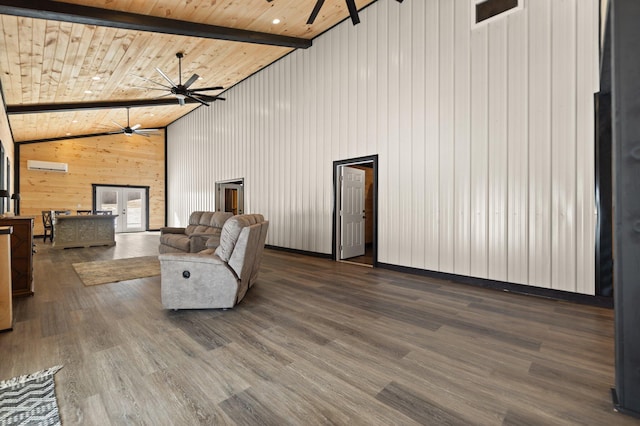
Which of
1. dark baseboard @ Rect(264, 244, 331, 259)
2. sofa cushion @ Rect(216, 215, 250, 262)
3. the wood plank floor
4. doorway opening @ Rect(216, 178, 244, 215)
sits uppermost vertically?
doorway opening @ Rect(216, 178, 244, 215)

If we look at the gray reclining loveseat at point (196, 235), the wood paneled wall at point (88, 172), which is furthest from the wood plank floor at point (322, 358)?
the wood paneled wall at point (88, 172)

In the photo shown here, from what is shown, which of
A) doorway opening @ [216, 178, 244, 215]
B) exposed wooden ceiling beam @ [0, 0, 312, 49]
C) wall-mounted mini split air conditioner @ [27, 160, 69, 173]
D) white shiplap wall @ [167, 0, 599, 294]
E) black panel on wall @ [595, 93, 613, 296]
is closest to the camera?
black panel on wall @ [595, 93, 613, 296]

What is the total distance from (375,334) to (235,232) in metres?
1.73

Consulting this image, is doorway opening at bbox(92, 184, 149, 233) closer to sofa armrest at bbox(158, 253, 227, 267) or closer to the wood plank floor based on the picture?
the wood plank floor

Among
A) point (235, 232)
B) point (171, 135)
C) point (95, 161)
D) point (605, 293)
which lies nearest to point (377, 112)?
point (235, 232)

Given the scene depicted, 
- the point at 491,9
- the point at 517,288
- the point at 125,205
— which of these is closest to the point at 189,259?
the point at 517,288

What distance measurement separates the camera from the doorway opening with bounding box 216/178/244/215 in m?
9.22

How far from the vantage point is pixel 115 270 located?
514cm

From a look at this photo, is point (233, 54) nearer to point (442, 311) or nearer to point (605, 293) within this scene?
point (442, 311)

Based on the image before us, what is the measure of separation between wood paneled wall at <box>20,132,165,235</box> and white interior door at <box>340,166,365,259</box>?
10.2 meters

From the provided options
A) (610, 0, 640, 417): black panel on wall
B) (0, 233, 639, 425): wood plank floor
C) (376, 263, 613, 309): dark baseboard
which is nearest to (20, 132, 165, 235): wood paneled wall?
(0, 233, 639, 425): wood plank floor

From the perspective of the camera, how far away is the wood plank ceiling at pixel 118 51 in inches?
183

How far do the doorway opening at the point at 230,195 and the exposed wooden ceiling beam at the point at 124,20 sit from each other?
3.95 m

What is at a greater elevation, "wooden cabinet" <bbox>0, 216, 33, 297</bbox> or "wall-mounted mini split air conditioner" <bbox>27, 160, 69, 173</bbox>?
"wall-mounted mini split air conditioner" <bbox>27, 160, 69, 173</bbox>
